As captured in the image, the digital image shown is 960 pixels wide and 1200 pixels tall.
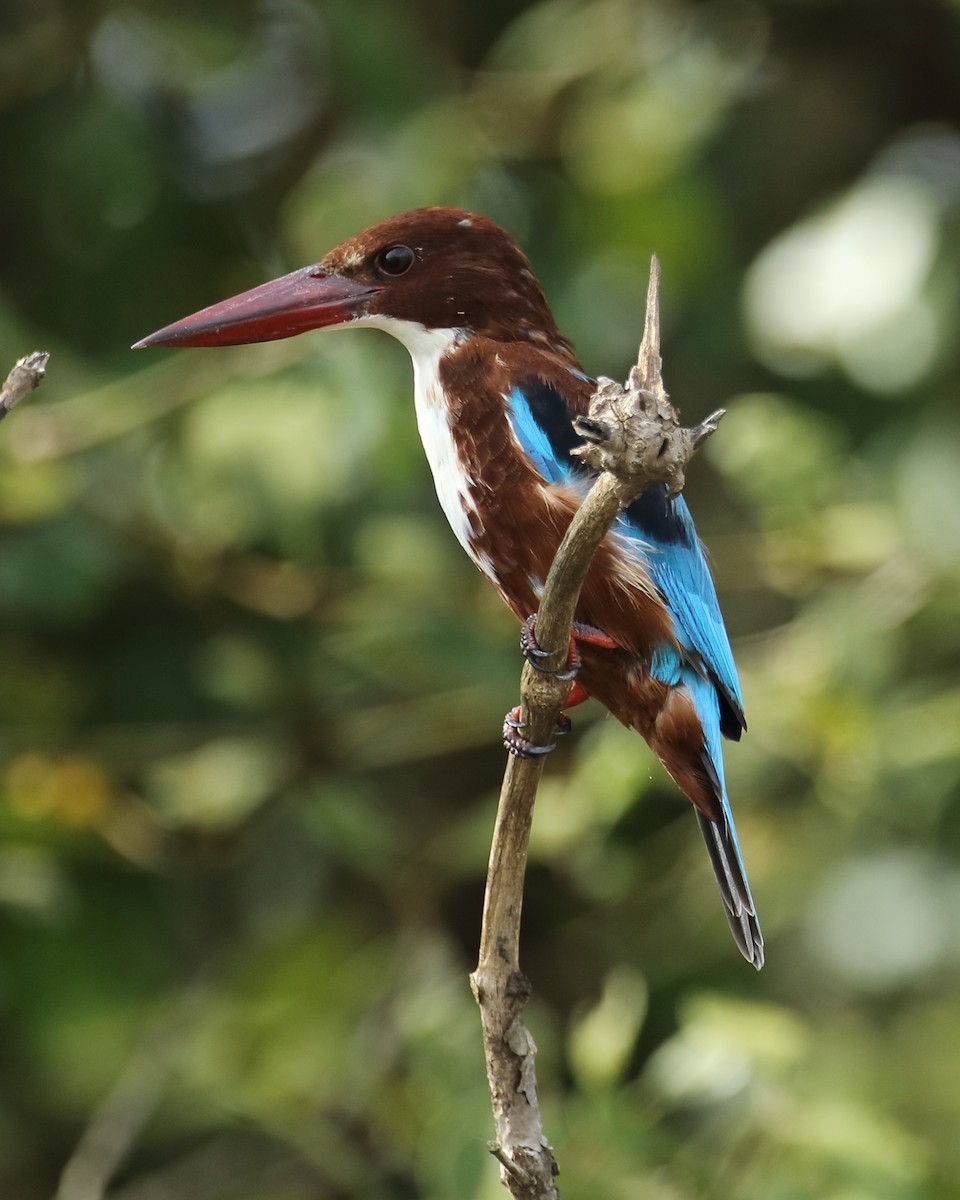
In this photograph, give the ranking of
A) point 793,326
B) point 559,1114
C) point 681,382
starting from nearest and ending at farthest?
point 559,1114, point 793,326, point 681,382

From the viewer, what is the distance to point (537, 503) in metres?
2.32

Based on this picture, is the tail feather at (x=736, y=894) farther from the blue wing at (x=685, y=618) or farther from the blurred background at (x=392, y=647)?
the blurred background at (x=392, y=647)

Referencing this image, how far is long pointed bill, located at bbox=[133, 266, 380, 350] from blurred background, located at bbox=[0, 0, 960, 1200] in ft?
2.22

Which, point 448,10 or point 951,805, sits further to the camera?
point 448,10

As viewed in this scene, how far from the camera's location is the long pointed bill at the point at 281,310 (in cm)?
253

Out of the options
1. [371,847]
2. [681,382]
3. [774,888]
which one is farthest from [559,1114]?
[681,382]

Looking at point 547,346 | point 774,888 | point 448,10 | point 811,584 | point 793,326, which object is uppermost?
point 547,346

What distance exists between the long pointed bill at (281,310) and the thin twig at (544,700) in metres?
0.75

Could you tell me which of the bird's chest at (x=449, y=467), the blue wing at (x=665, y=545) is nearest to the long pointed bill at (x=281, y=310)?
the bird's chest at (x=449, y=467)

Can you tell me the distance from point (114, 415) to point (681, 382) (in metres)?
1.86

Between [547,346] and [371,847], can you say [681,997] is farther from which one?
[547,346]

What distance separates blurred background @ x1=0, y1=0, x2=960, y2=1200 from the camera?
3.48 metres

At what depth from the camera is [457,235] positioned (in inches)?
105

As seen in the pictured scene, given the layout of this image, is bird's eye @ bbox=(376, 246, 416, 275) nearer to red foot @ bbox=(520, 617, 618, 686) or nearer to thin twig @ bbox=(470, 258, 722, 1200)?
red foot @ bbox=(520, 617, 618, 686)
